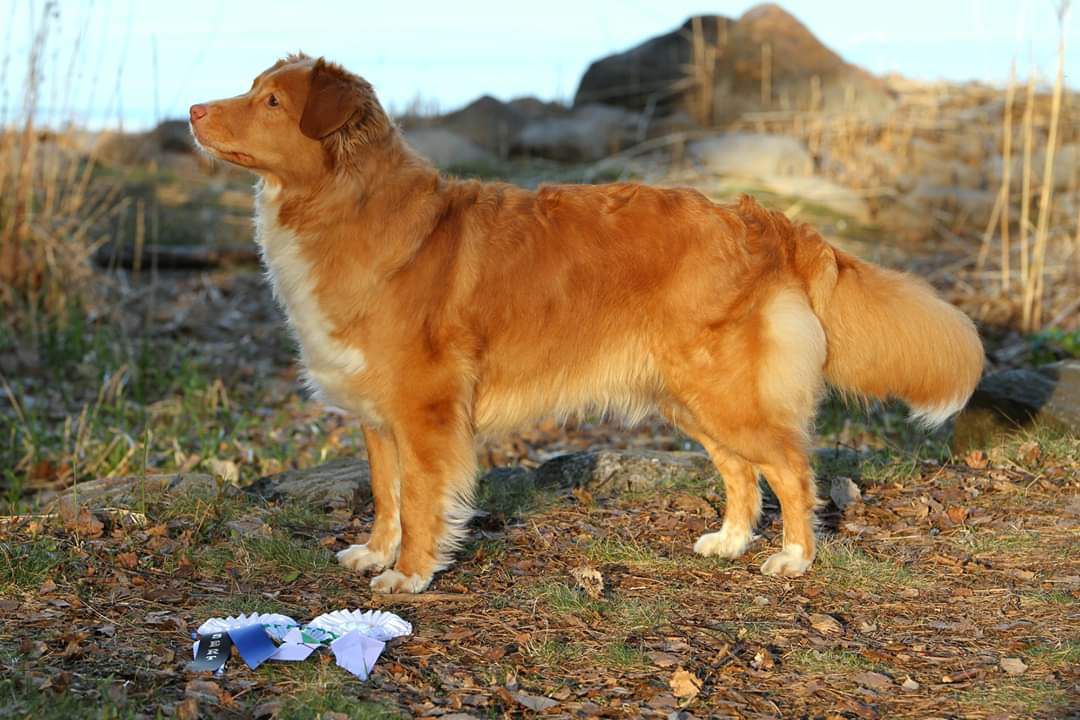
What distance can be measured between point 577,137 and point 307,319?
485 inches

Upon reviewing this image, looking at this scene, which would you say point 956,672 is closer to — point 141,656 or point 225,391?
point 141,656

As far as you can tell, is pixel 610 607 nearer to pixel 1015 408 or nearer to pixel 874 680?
pixel 874 680

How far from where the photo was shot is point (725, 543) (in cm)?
526

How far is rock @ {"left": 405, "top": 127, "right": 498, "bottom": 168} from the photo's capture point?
1593cm

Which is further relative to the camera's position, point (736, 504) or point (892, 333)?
point (736, 504)

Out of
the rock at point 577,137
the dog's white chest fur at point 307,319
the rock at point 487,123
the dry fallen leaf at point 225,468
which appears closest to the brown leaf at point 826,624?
the dog's white chest fur at point 307,319

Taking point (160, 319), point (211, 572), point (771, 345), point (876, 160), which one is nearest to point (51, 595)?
point (211, 572)

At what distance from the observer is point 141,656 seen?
392 centimetres

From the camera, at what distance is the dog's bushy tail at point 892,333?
16.6 feet

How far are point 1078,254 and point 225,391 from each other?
275 inches

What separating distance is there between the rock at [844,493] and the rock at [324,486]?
2304 millimetres

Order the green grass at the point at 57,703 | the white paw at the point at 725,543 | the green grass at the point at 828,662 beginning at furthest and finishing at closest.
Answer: the white paw at the point at 725,543, the green grass at the point at 828,662, the green grass at the point at 57,703

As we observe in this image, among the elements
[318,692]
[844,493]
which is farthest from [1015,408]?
[318,692]

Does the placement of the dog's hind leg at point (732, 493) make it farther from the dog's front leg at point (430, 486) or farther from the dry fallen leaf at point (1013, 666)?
the dry fallen leaf at point (1013, 666)
